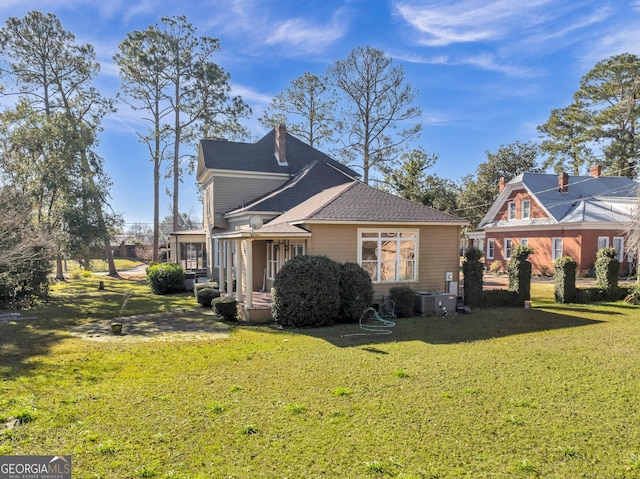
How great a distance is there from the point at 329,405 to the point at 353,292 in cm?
629

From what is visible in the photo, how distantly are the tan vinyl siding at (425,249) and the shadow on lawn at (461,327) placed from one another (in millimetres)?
1798

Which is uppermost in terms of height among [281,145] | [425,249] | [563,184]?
[281,145]

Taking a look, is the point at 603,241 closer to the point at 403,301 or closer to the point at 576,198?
the point at 576,198

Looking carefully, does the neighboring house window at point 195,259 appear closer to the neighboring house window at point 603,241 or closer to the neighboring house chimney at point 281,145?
the neighboring house chimney at point 281,145

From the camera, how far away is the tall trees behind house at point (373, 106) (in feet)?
92.8

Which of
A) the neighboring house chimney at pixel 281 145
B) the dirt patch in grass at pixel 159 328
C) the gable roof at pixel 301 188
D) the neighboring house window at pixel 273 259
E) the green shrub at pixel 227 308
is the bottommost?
the dirt patch in grass at pixel 159 328

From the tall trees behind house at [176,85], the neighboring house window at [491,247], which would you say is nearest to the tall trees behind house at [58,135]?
the tall trees behind house at [176,85]

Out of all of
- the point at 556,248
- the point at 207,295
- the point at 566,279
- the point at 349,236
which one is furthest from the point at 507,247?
the point at 207,295

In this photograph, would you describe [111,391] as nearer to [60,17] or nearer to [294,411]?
[294,411]

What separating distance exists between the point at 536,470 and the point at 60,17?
108 feet

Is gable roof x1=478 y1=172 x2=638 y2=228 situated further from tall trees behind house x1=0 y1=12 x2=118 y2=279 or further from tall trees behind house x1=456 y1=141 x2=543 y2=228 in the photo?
tall trees behind house x1=0 y1=12 x2=118 y2=279

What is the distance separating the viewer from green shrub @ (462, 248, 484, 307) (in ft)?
44.4

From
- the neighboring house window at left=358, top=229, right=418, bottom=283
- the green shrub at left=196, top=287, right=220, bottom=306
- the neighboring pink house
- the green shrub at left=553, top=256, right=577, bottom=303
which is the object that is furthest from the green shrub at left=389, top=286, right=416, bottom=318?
the neighboring pink house

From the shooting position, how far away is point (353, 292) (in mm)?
11477
